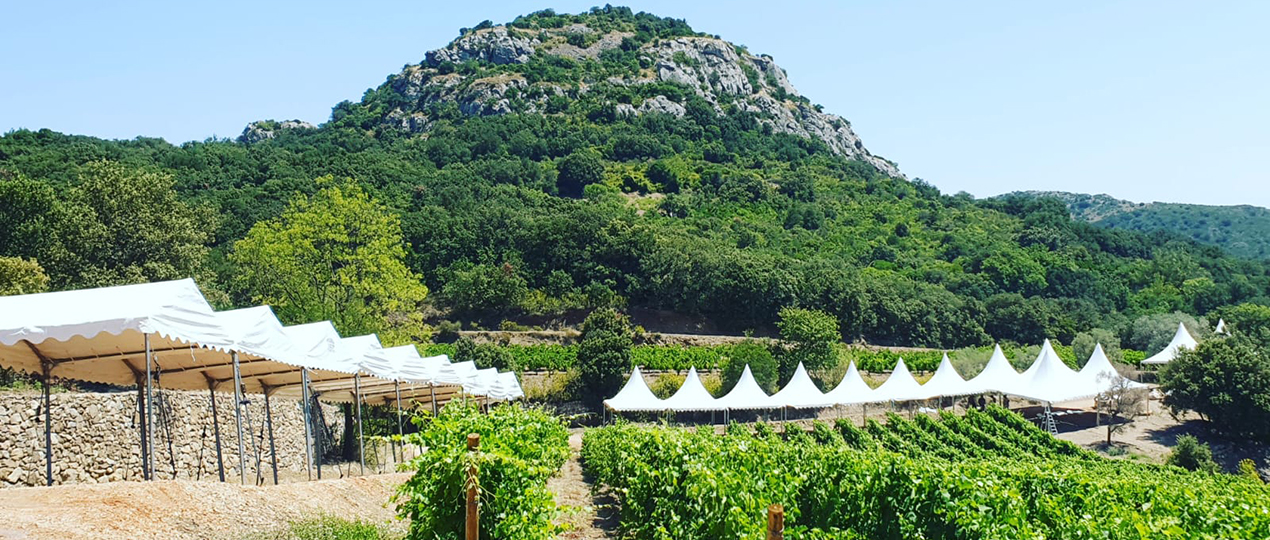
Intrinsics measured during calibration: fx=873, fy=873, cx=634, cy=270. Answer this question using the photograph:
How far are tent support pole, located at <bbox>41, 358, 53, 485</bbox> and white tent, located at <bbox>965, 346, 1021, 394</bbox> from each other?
1231 inches

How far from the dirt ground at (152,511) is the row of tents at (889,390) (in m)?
24.3

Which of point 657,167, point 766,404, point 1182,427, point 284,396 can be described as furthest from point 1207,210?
point 284,396

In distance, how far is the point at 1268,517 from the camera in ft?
28.3

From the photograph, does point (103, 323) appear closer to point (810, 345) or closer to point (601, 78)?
point (810, 345)

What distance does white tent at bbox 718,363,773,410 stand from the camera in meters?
33.2

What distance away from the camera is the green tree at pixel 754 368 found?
42906 mm

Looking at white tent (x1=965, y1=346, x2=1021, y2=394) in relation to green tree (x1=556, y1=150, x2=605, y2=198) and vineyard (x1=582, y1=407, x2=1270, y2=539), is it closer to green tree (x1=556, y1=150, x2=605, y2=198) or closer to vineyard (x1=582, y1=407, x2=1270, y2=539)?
vineyard (x1=582, y1=407, x2=1270, y2=539)

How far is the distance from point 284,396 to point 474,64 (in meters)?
118

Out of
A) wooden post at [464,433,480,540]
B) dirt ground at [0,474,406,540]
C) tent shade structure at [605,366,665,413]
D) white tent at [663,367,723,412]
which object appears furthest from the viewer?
tent shade structure at [605,366,665,413]

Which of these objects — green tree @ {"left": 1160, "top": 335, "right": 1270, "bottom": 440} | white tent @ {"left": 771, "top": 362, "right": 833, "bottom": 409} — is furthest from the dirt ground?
green tree @ {"left": 1160, "top": 335, "right": 1270, "bottom": 440}

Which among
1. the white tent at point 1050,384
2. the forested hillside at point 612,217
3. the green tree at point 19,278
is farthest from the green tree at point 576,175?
the green tree at point 19,278

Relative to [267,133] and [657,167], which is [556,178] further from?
[267,133]

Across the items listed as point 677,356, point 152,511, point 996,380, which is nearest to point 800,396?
point 996,380

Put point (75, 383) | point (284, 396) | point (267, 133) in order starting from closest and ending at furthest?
point (75, 383)
point (284, 396)
point (267, 133)
